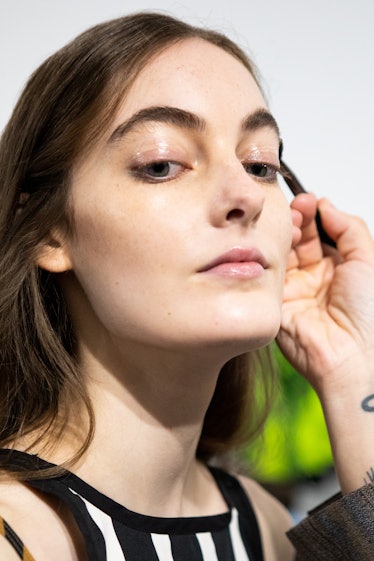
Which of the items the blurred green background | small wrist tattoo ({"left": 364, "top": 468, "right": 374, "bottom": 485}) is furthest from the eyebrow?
the blurred green background

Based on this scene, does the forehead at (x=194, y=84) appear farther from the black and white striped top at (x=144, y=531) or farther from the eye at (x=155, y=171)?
the black and white striped top at (x=144, y=531)

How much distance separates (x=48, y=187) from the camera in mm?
1174

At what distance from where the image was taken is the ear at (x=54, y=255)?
46.1 inches

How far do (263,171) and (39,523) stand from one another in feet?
1.86

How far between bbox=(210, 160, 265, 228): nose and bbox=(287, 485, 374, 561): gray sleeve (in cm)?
45

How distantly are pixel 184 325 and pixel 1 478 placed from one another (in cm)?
30

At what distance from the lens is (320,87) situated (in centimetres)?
188

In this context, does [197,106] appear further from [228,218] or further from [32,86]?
[32,86]

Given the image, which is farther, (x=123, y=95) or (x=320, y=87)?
(x=320, y=87)

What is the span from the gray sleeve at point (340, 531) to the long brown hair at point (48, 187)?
1.32 feet

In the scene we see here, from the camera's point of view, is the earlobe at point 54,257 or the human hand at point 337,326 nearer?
the earlobe at point 54,257

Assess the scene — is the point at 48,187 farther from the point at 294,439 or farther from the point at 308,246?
the point at 294,439

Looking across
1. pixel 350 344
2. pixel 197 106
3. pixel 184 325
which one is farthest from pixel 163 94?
pixel 350 344

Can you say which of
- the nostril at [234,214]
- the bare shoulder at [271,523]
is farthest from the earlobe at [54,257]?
the bare shoulder at [271,523]
